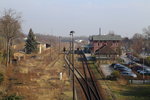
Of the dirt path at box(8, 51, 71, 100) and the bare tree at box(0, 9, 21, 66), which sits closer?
the dirt path at box(8, 51, 71, 100)

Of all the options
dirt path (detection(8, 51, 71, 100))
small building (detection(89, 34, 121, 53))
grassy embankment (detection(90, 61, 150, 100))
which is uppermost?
small building (detection(89, 34, 121, 53))

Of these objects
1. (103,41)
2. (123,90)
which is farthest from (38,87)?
(103,41)

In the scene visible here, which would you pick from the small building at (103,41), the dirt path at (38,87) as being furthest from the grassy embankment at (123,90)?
the small building at (103,41)

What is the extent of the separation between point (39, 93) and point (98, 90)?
20.4ft

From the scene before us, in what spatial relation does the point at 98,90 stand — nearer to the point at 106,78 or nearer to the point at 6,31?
the point at 106,78

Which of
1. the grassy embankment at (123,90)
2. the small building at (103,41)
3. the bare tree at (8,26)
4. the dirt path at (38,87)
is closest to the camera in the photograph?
the dirt path at (38,87)

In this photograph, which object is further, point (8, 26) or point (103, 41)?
point (103, 41)

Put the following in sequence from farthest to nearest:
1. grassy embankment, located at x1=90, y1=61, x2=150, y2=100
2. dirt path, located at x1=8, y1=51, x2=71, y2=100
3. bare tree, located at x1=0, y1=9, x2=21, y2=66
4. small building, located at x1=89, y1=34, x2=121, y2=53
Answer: small building, located at x1=89, y1=34, x2=121, y2=53 < bare tree, located at x1=0, y1=9, x2=21, y2=66 < grassy embankment, located at x1=90, y1=61, x2=150, y2=100 < dirt path, located at x1=8, y1=51, x2=71, y2=100

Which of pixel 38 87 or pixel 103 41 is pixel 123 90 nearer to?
pixel 38 87

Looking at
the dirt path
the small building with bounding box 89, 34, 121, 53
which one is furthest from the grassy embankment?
the small building with bounding box 89, 34, 121, 53

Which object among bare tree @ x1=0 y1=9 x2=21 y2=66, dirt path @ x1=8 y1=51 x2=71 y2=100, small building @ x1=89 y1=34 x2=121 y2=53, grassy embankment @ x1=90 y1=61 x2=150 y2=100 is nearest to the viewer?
dirt path @ x1=8 y1=51 x2=71 y2=100

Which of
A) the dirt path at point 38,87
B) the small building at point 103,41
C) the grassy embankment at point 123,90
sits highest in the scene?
the small building at point 103,41

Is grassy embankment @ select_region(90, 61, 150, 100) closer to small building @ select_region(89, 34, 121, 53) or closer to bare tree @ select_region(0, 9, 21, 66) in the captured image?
bare tree @ select_region(0, 9, 21, 66)

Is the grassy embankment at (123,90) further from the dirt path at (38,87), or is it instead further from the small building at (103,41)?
the small building at (103,41)
